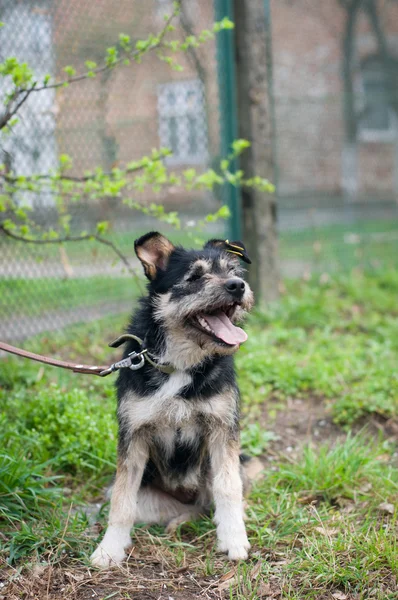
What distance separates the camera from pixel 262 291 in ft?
23.1

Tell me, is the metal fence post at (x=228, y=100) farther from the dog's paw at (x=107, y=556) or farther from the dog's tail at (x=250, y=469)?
the dog's paw at (x=107, y=556)

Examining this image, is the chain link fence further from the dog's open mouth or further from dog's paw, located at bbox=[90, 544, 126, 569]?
dog's paw, located at bbox=[90, 544, 126, 569]

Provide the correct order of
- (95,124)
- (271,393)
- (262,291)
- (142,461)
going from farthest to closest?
(262,291)
(95,124)
(271,393)
(142,461)

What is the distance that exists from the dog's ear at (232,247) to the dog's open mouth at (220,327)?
313 millimetres

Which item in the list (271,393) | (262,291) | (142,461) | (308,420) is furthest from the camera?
(262,291)

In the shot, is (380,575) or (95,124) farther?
(95,124)

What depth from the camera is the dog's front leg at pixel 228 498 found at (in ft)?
9.75

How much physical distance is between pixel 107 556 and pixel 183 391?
0.83 meters

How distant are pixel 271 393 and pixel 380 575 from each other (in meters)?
2.38

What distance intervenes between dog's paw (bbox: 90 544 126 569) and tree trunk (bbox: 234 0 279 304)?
4.36 metres

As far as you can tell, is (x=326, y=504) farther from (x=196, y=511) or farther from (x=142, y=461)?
(x=142, y=461)

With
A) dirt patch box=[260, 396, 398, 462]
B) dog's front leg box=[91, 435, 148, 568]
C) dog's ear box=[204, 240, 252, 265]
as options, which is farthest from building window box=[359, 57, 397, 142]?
dog's front leg box=[91, 435, 148, 568]

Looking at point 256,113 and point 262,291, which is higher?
point 256,113

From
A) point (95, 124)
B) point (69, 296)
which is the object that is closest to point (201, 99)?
point (95, 124)
